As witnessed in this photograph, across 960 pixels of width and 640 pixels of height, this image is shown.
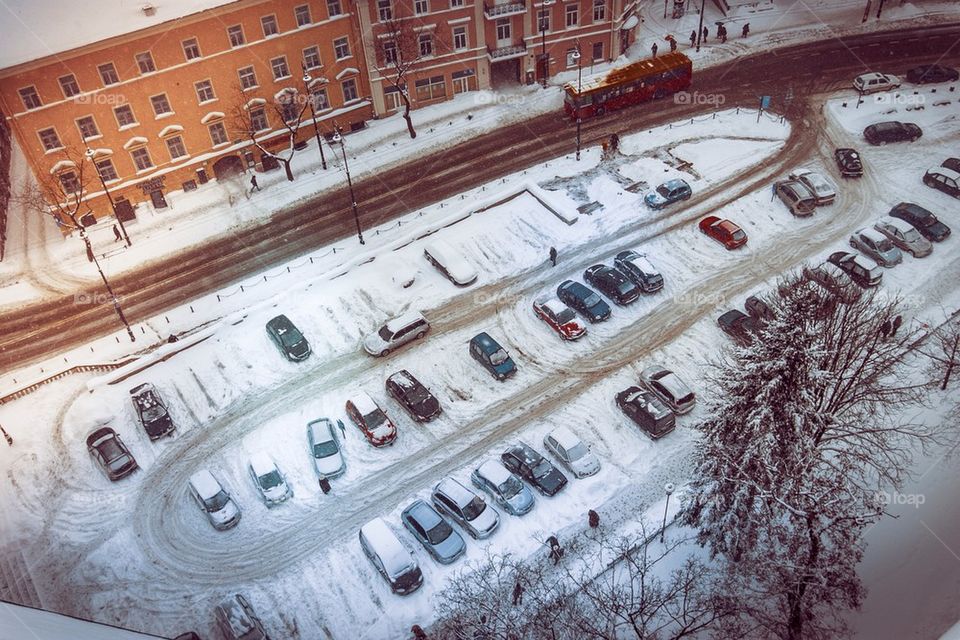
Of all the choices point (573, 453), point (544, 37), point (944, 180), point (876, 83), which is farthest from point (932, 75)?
point (573, 453)

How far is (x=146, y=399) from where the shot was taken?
42.2 meters

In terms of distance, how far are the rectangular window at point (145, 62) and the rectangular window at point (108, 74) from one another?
1546mm

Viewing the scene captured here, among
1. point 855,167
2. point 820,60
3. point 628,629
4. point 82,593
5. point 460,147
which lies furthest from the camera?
point 820,60

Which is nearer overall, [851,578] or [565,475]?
[851,578]

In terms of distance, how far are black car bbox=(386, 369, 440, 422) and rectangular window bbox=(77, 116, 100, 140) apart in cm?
2714

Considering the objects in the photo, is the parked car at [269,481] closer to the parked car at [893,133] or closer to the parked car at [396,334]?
the parked car at [396,334]

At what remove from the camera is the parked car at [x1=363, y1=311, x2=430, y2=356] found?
44.2 m

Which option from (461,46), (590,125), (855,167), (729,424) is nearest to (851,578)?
(729,424)

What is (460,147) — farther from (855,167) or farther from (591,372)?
(855,167)

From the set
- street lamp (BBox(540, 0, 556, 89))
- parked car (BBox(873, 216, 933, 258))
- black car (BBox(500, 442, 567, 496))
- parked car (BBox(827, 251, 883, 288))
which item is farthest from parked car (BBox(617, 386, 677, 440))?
street lamp (BBox(540, 0, 556, 89))

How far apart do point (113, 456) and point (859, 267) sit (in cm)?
4112

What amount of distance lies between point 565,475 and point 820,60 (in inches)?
1758

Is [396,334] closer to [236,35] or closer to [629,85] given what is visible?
[236,35]

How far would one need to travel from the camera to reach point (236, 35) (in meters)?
53.3
